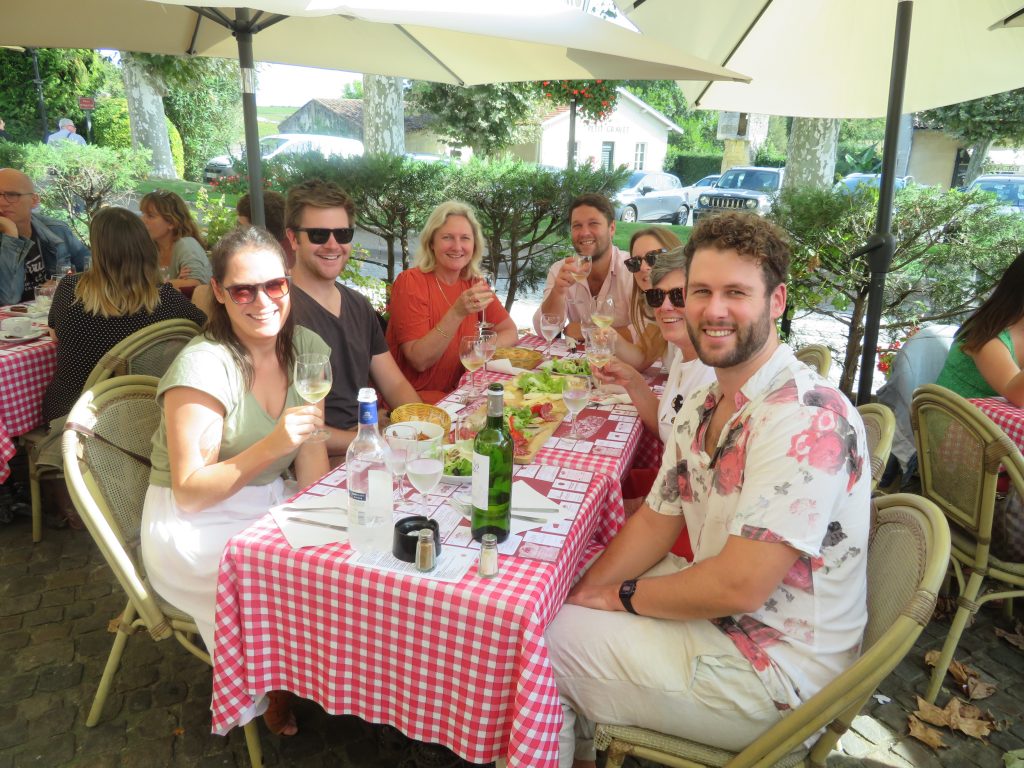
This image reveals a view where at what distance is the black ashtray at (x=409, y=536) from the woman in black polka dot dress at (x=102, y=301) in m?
2.54

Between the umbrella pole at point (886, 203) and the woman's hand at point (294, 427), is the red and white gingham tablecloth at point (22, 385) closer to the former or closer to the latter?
the woman's hand at point (294, 427)

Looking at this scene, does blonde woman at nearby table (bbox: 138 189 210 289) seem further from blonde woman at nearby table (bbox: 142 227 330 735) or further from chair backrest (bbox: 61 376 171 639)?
blonde woman at nearby table (bbox: 142 227 330 735)

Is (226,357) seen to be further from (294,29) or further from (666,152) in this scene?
(666,152)

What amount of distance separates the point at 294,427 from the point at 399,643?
0.67m

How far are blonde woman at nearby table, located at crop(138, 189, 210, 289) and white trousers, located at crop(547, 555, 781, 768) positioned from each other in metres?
4.22

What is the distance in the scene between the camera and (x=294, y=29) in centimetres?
484

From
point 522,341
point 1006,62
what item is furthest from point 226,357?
point 1006,62

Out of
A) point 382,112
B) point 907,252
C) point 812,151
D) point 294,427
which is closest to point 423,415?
point 294,427

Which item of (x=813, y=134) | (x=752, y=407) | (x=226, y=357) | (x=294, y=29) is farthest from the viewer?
(x=813, y=134)

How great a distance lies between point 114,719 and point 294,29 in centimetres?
450

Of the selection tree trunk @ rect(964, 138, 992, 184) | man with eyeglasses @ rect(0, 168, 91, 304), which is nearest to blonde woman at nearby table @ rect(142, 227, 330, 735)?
man with eyeglasses @ rect(0, 168, 91, 304)

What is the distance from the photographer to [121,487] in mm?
2377

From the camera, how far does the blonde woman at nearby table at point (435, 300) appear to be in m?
3.98

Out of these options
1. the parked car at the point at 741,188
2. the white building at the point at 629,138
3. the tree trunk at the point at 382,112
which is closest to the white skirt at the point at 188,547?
the tree trunk at the point at 382,112
